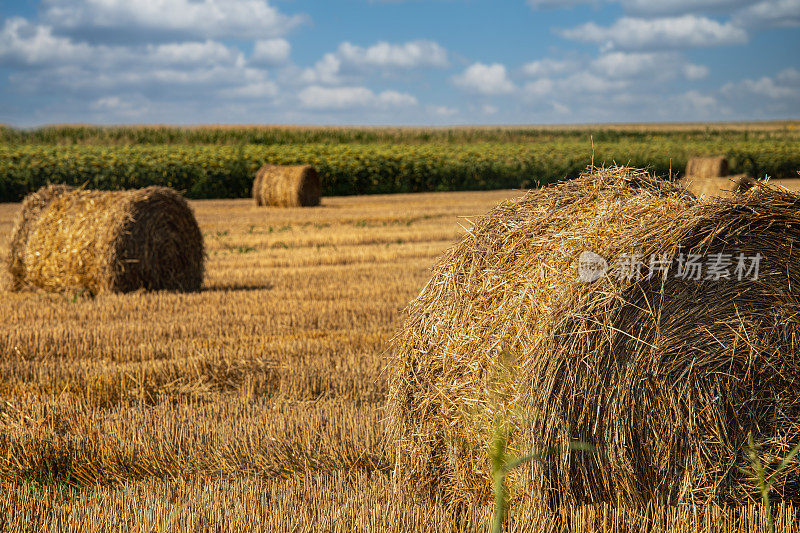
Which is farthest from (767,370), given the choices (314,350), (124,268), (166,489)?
(124,268)

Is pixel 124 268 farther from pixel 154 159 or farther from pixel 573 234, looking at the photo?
pixel 154 159

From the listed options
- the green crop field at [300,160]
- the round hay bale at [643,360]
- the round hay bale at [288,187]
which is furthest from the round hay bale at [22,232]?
the green crop field at [300,160]

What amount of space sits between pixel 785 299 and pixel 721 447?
75cm

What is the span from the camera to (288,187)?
1021 inches

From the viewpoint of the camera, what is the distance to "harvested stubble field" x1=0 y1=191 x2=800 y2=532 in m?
3.89

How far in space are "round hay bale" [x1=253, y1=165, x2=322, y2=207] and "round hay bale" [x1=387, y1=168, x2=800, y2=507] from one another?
73.0 ft

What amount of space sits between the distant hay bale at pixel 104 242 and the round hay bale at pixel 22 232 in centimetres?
1

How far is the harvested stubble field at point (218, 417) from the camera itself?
A: 389 centimetres

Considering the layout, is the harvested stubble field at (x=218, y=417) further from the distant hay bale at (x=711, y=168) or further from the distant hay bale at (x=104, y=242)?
the distant hay bale at (x=711, y=168)

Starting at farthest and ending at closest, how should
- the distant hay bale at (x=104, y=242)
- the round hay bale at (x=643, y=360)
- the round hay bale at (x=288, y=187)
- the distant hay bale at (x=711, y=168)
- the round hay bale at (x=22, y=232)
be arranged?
the distant hay bale at (x=711, y=168), the round hay bale at (x=288, y=187), the round hay bale at (x=22, y=232), the distant hay bale at (x=104, y=242), the round hay bale at (x=643, y=360)

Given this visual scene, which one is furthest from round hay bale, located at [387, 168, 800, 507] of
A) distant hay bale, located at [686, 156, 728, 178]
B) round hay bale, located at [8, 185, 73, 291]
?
distant hay bale, located at [686, 156, 728, 178]

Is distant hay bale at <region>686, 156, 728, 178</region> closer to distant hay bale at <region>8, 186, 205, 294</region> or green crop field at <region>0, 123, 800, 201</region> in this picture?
green crop field at <region>0, 123, 800, 201</region>

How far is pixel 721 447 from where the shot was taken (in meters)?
3.63

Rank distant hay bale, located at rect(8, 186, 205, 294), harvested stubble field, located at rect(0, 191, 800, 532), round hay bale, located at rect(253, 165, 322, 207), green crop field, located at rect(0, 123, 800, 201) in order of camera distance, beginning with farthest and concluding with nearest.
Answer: green crop field, located at rect(0, 123, 800, 201) → round hay bale, located at rect(253, 165, 322, 207) → distant hay bale, located at rect(8, 186, 205, 294) → harvested stubble field, located at rect(0, 191, 800, 532)
